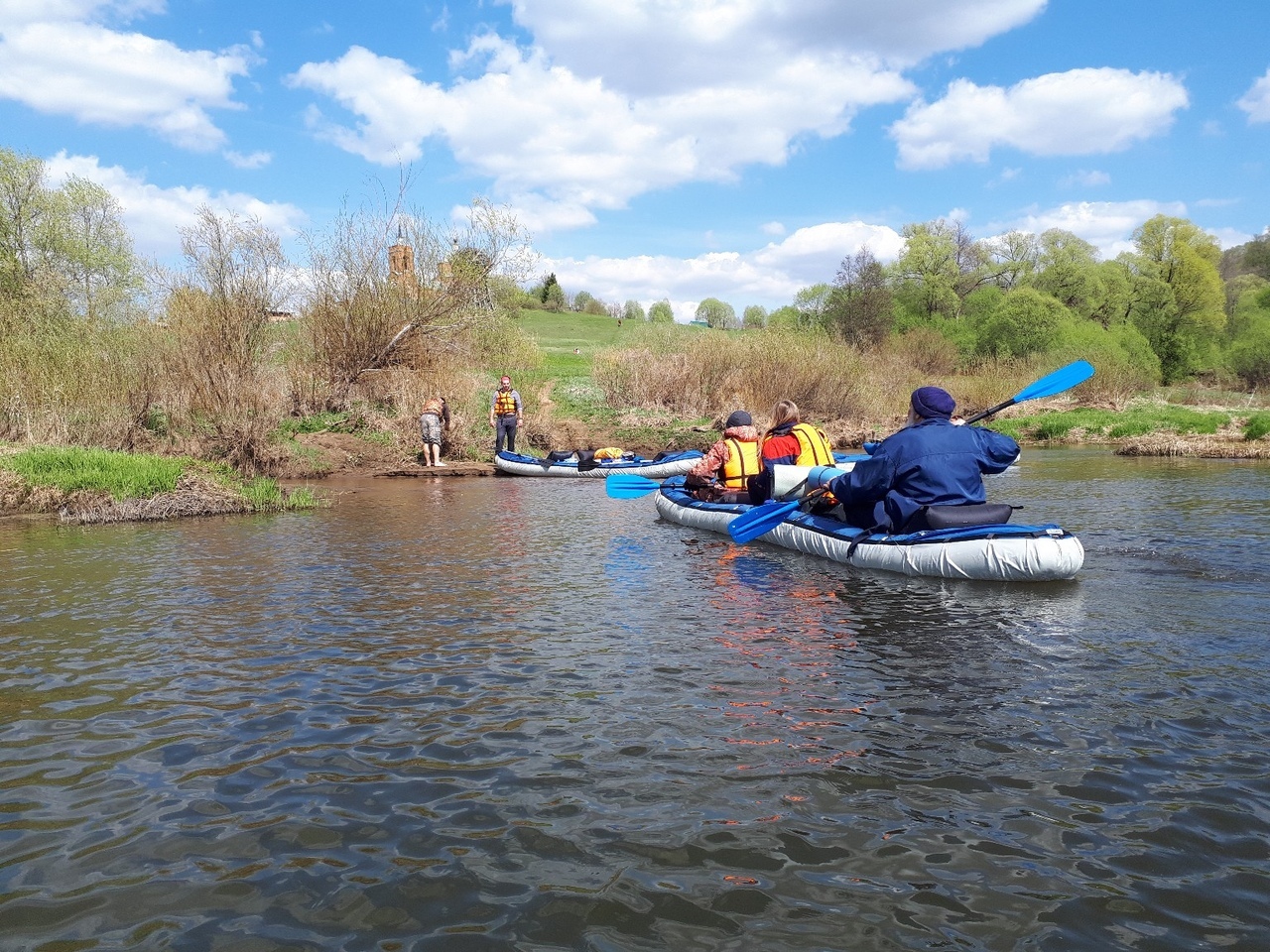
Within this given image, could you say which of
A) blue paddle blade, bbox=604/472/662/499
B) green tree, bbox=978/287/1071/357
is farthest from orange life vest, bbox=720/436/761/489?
green tree, bbox=978/287/1071/357

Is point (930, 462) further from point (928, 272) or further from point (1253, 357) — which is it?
point (928, 272)

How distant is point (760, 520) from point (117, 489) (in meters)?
8.75

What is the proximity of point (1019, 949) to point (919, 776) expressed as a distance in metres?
1.14

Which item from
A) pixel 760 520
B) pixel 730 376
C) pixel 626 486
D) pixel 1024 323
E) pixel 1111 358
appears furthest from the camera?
pixel 1024 323

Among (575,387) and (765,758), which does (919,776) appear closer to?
(765,758)

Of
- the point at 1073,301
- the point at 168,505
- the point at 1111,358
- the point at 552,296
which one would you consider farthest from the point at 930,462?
the point at 552,296

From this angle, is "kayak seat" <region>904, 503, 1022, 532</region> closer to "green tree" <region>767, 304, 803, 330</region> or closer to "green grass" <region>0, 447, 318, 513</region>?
"green grass" <region>0, 447, 318, 513</region>

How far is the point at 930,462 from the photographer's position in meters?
7.47

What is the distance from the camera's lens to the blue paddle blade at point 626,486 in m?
12.4

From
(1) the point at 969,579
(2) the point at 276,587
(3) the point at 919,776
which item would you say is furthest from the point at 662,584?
(3) the point at 919,776

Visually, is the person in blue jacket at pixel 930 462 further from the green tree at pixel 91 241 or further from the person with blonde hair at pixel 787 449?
the green tree at pixel 91 241

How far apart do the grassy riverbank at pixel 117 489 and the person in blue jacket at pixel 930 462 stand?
28.9 ft

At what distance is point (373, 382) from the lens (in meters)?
22.0

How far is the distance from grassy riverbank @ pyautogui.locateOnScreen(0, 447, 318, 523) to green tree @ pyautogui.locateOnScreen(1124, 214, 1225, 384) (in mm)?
46450
